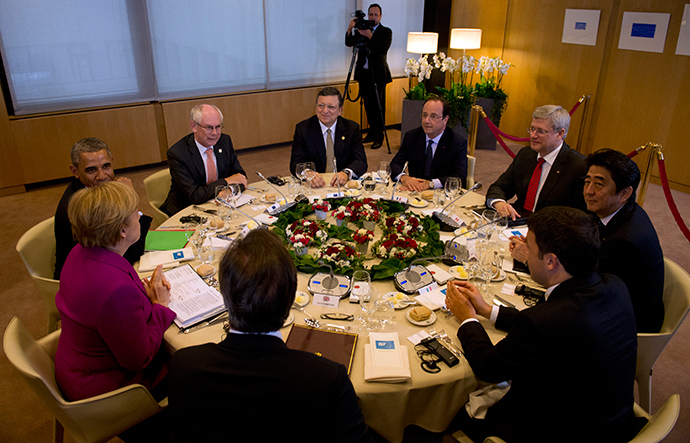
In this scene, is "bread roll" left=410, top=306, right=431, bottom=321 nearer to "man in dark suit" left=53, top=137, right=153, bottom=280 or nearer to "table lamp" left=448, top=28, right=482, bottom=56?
"man in dark suit" left=53, top=137, right=153, bottom=280

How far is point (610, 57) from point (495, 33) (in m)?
2.04

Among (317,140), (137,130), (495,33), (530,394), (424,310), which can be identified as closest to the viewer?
(530,394)

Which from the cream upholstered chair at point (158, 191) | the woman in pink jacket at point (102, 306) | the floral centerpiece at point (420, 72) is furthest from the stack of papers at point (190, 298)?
the floral centerpiece at point (420, 72)

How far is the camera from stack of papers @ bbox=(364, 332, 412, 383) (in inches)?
72.3

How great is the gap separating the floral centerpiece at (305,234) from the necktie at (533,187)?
1.72 m

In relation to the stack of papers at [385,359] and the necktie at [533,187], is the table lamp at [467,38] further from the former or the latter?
the stack of papers at [385,359]

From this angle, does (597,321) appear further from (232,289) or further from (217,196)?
(217,196)

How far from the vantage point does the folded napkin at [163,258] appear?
2590 millimetres

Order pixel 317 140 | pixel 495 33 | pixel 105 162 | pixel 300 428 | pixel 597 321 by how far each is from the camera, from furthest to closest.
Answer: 1. pixel 495 33
2. pixel 317 140
3. pixel 105 162
4. pixel 597 321
5. pixel 300 428

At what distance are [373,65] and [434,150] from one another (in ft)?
12.0

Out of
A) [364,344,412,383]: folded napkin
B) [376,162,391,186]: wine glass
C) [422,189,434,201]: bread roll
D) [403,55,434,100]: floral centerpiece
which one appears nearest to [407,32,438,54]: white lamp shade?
[403,55,434,100]: floral centerpiece

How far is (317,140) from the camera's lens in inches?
173

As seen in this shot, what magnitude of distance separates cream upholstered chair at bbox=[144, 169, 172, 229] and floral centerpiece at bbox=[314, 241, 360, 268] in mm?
1660

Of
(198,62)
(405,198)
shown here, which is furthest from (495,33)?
(405,198)
